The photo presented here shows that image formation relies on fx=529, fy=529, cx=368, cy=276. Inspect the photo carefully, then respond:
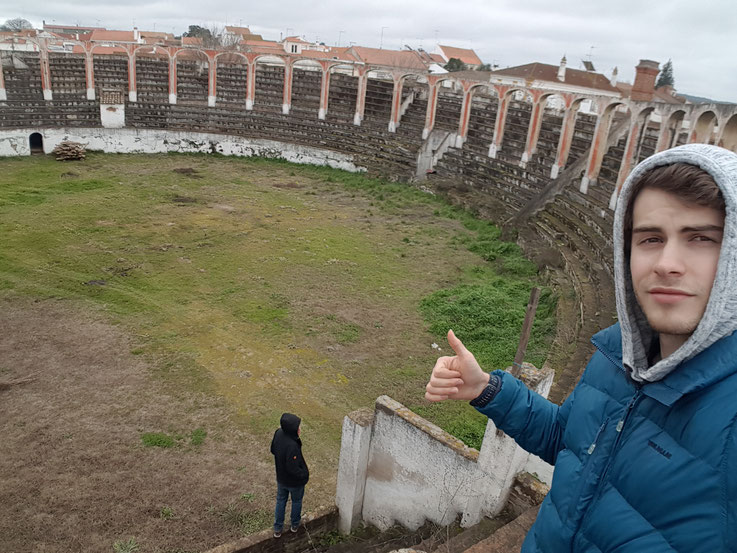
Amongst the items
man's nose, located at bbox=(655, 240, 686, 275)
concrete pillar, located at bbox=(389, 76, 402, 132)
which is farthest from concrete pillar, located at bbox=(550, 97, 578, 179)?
man's nose, located at bbox=(655, 240, 686, 275)

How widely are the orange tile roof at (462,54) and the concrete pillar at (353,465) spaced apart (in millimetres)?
61911

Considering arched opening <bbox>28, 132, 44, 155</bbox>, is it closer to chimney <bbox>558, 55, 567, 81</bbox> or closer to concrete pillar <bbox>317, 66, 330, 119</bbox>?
concrete pillar <bbox>317, 66, 330, 119</bbox>

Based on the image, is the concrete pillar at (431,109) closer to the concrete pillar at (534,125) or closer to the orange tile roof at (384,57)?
the concrete pillar at (534,125)

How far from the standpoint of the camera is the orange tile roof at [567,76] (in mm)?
37125

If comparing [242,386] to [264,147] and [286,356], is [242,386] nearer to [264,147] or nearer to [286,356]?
[286,356]

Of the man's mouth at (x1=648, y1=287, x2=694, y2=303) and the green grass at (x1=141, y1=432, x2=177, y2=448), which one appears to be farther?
the green grass at (x1=141, y1=432, x2=177, y2=448)

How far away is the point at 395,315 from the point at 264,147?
1327 centimetres

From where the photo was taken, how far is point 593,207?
1284cm

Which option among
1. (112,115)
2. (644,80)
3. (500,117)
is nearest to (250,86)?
(112,115)

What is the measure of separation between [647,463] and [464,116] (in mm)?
18534

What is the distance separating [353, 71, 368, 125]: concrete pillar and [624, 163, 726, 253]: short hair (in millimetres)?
20766

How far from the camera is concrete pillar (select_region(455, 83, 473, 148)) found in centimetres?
1838

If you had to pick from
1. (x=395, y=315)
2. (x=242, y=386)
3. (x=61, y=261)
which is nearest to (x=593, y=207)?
(x=395, y=315)

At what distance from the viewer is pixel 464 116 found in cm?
1864
